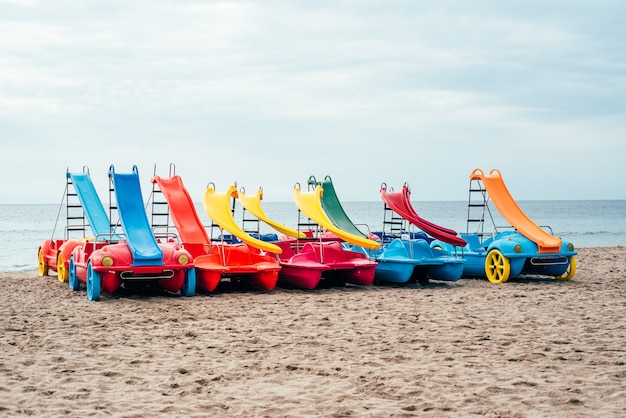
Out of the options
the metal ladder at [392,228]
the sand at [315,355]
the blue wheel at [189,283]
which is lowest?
the sand at [315,355]

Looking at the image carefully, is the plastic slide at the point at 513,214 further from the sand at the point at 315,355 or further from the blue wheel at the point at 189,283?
the blue wheel at the point at 189,283

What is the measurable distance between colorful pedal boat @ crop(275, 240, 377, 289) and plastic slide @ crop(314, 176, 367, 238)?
2106mm

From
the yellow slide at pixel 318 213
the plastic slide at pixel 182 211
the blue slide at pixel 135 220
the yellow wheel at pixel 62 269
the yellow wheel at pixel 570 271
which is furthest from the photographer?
the yellow wheel at pixel 570 271

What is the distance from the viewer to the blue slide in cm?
1231

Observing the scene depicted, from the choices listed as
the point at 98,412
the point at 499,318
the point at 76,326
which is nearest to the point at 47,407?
the point at 98,412

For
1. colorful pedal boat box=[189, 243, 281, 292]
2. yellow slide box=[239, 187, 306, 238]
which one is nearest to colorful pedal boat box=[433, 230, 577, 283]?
yellow slide box=[239, 187, 306, 238]

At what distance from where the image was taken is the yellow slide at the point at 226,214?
1344 cm

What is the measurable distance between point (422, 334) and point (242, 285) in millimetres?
6394

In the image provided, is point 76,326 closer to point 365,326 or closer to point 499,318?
point 365,326

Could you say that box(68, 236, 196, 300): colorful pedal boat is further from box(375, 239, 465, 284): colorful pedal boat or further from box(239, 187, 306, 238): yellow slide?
box(375, 239, 465, 284): colorful pedal boat

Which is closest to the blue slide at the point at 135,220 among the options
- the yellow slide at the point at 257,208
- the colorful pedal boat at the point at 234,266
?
the colorful pedal boat at the point at 234,266

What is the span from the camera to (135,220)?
43.8 feet

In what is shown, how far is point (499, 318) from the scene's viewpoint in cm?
1031

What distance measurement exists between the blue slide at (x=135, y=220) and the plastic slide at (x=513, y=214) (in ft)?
26.0
